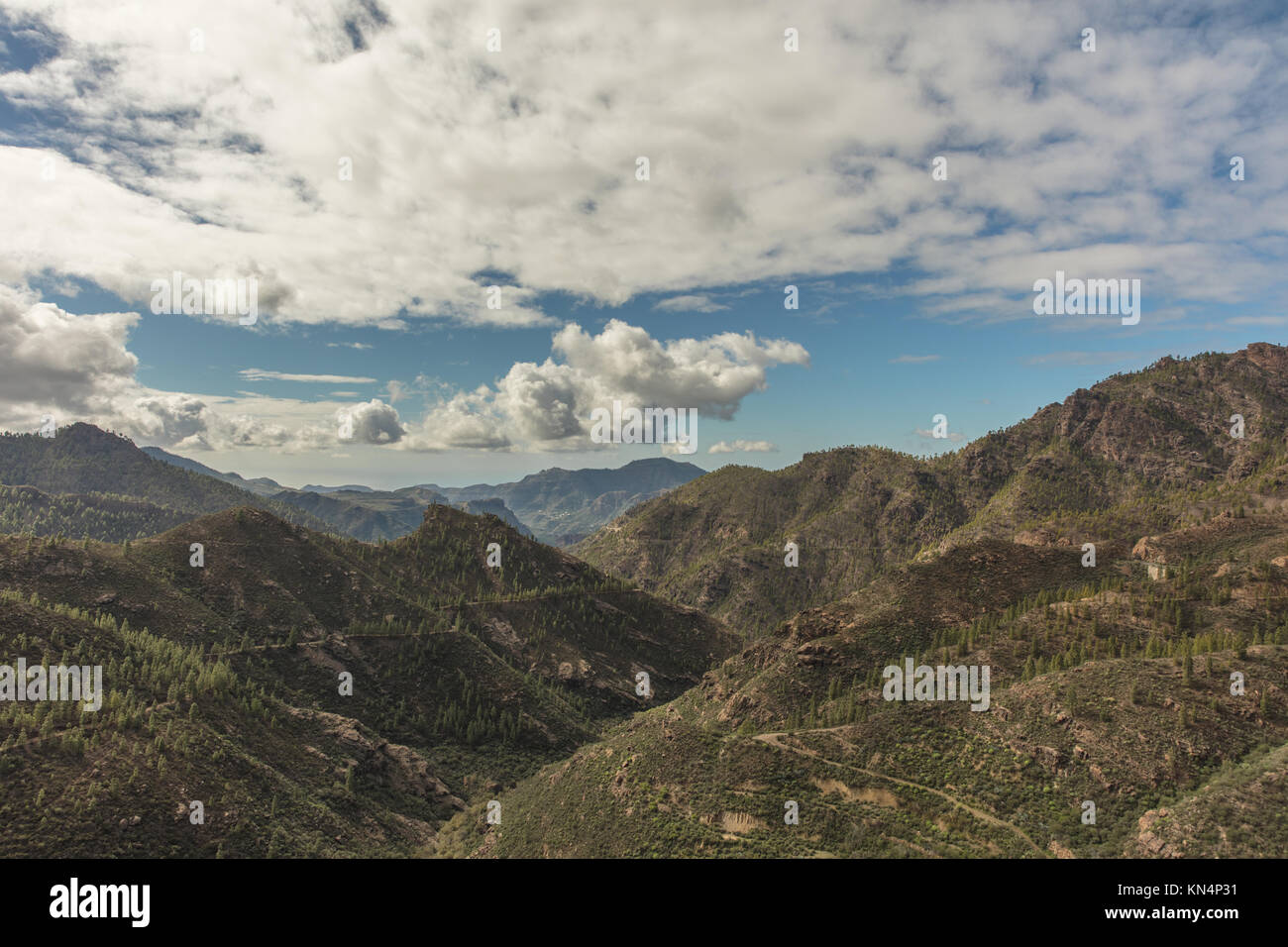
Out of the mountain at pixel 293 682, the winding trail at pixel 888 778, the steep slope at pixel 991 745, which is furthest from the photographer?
the mountain at pixel 293 682

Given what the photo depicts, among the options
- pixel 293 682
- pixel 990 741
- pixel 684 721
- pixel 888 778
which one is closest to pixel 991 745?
pixel 990 741

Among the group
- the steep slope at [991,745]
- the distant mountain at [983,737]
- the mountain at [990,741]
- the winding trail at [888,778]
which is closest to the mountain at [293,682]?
the distant mountain at [983,737]

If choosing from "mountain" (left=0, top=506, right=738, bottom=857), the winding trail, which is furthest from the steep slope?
"mountain" (left=0, top=506, right=738, bottom=857)

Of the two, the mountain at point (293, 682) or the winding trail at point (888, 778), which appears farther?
the mountain at point (293, 682)

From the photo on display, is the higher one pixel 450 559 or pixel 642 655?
pixel 450 559

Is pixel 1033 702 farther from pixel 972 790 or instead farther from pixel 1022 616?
pixel 1022 616

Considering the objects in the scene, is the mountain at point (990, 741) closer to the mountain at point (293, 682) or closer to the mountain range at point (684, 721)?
the mountain range at point (684, 721)

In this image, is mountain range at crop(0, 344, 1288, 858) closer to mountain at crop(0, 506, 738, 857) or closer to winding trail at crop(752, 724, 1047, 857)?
winding trail at crop(752, 724, 1047, 857)

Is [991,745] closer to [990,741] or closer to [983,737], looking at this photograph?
[990,741]
